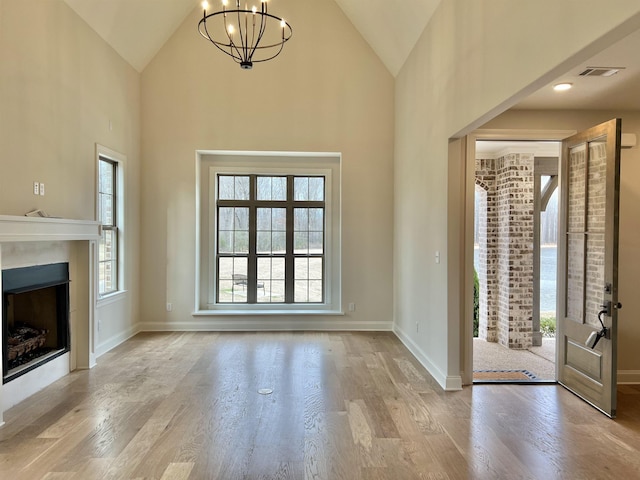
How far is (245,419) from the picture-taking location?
305 cm

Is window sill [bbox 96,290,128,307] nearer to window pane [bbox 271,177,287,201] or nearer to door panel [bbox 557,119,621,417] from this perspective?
window pane [bbox 271,177,287,201]

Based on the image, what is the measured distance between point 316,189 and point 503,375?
3.62m

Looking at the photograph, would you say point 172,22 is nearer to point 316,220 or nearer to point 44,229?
point 316,220

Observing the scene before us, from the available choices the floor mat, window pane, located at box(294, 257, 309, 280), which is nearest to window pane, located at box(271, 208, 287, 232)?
window pane, located at box(294, 257, 309, 280)

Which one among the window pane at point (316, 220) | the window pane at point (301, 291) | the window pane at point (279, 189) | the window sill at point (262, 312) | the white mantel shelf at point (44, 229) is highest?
the window pane at point (279, 189)

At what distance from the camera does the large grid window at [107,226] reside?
16.2 feet

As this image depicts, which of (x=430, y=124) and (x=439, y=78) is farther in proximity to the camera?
(x=430, y=124)

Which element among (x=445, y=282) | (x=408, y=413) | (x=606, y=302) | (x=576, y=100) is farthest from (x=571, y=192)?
(x=408, y=413)

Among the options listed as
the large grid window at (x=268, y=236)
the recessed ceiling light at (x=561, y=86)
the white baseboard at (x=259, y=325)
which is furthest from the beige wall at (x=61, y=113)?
the recessed ceiling light at (x=561, y=86)

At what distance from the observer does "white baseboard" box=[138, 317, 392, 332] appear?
579 centimetres

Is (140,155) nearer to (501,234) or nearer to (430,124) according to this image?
(430,124)

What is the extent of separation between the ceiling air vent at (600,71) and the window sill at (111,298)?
523 centimetres

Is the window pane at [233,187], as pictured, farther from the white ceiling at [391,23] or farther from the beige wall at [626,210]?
the beige wall at [626,210]

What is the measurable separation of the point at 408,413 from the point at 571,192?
2.53 meters
